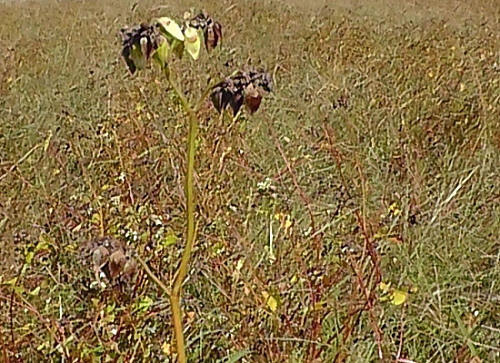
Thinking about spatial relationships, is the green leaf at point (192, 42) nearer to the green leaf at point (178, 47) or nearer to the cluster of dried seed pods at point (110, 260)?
the green leaf at point (178, 47)

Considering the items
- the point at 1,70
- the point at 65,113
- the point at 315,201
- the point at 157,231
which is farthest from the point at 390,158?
the point at 1,70

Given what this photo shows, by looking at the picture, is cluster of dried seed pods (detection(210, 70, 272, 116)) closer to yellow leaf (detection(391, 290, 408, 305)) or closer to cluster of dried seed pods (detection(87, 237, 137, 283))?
cluster of dried seed pods (detection(87, 237, 137, 283))

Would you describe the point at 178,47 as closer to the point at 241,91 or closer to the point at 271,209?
the point at 241,91

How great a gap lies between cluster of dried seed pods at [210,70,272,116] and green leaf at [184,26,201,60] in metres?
0.05

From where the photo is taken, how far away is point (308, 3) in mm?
6242

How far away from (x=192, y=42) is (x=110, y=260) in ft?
0.85

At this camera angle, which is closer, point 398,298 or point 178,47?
point 178,47

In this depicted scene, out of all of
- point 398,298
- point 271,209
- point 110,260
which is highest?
point 110,260

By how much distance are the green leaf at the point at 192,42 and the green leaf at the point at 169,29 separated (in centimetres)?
2

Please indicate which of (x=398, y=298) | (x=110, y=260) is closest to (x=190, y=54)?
(x=110, y=260)

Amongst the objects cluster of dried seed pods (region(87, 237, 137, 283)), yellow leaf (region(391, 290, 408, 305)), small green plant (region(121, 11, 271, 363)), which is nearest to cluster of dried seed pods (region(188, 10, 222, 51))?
small green plant (region(121, 11, 271, 363))

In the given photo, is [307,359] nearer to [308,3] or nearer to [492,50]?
[492,50]

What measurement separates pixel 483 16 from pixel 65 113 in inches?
144

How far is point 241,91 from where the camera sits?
2.45 ft
